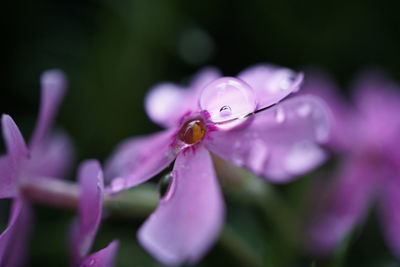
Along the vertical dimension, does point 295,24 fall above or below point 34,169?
below

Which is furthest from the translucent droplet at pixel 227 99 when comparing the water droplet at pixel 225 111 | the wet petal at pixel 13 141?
the wet petal at pixel 13 141

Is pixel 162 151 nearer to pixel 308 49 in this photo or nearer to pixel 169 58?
pixel 169 58

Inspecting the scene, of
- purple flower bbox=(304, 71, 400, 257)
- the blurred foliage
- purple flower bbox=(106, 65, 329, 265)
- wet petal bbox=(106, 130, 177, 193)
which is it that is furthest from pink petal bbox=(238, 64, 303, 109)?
the blurred foliage

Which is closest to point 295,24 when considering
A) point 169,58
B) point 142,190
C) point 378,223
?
point 169,58

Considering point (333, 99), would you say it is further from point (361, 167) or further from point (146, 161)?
point (146, 161)

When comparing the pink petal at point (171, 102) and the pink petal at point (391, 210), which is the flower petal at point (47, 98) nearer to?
the pink petal at point (171, 102)

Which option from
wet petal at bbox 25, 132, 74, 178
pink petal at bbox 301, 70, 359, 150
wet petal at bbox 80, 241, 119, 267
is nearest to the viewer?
wet petal at bbox 80, 241, 119, 267

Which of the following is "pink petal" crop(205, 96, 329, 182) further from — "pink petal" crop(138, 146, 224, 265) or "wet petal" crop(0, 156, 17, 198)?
"wet petal" crop(0, 156, 17, 198)
